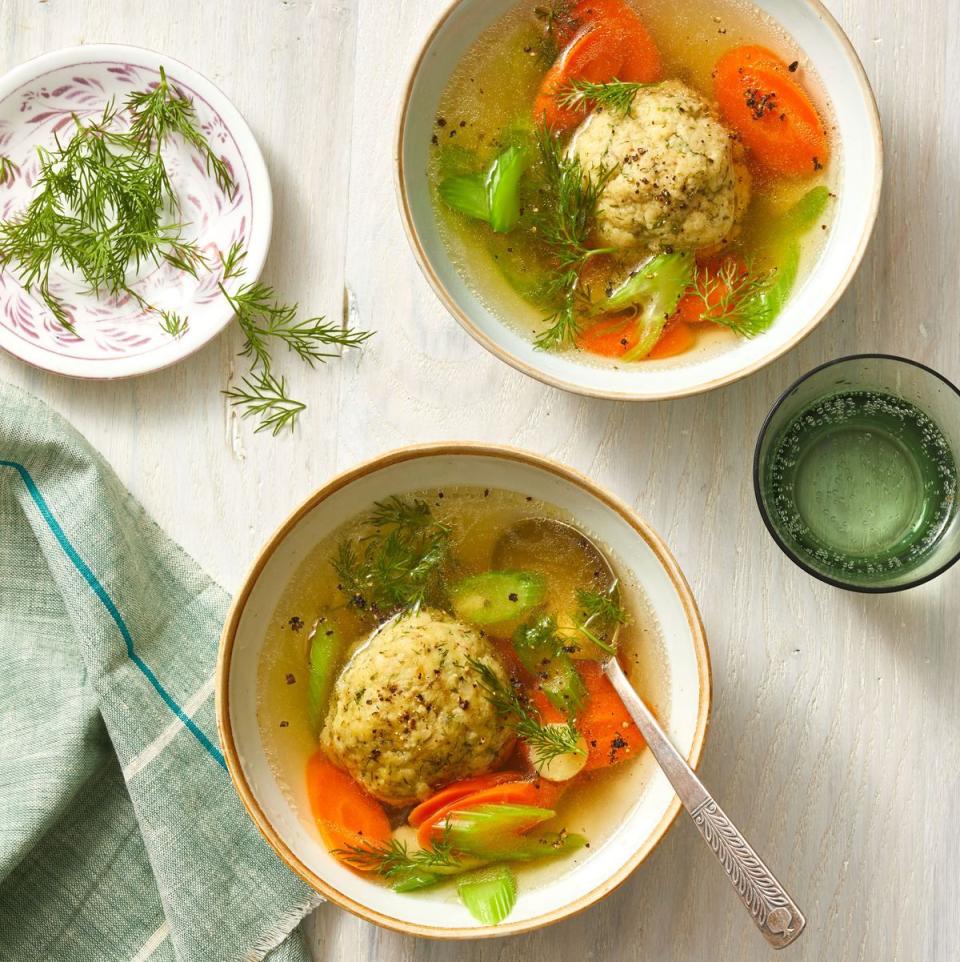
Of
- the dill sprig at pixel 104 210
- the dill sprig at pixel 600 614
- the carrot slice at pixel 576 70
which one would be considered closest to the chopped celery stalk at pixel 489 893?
the dill sprig at pixel 600 614

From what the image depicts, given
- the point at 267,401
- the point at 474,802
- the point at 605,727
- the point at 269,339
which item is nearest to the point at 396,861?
the point at 474,802

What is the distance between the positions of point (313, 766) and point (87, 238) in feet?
3.30

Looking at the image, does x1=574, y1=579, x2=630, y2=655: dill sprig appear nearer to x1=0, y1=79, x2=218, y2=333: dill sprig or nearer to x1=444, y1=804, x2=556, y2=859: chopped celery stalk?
x1=444, y1=804, x2=556, y2=859: chopped celery stalk

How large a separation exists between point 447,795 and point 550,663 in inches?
10.7

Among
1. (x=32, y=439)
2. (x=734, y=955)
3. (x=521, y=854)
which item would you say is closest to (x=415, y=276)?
(x=32, y=439)

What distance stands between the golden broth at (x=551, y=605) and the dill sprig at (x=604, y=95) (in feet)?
2.20

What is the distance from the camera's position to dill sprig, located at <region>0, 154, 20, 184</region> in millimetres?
2004

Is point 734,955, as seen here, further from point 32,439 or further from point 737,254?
point 32,439

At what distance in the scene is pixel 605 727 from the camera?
1.82 metres

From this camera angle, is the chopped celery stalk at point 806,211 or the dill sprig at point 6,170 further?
the dill sprig at point 6,170

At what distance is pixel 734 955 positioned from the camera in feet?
6.47

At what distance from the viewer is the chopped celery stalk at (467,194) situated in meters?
1.86

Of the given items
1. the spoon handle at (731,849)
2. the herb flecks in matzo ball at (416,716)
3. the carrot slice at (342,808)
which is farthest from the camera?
the carrot slice at (342,808)

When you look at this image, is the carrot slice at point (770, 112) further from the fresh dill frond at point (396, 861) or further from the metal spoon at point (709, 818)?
the fresh dill frond at point (396, 861)
